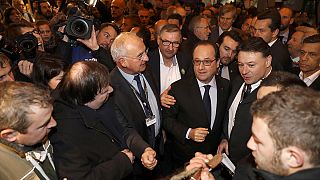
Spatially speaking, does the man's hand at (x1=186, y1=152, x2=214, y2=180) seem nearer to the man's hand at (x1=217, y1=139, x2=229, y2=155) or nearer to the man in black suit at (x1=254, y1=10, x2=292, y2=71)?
the man's hand at (x1=217, y1=139, x2=229, y2=155)

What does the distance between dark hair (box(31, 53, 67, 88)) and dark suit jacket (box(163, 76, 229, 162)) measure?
41.1 inches

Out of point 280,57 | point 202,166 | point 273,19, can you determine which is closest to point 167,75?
point 280,57

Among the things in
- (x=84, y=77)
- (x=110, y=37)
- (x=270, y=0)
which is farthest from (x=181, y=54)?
(x=270, y=0)

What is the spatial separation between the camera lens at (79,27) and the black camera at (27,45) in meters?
0.57

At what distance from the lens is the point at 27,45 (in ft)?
11.4

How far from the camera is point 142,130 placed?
2.96m

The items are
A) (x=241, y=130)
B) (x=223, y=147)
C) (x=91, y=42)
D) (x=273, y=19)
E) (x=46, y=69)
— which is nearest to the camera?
(x=241, y=130)

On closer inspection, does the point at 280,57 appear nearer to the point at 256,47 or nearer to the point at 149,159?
the point at 256,47

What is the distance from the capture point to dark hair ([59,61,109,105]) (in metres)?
2.11

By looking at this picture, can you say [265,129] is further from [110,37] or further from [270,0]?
[270,0]

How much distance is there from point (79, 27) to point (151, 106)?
3.32 feet

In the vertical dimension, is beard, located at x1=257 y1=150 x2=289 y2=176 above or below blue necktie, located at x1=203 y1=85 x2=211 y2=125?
above

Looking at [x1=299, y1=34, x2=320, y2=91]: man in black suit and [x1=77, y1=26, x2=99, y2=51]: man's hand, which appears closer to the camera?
[x1=77, y1=26, x2=99, y2=51]: man's hand

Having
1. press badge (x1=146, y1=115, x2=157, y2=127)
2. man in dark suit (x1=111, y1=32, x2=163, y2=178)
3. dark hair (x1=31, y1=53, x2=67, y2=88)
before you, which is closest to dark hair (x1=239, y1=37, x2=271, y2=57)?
man in dark suit (x1=111, y1=32, x2=163, y2=178)
